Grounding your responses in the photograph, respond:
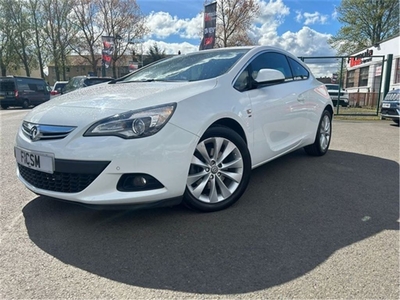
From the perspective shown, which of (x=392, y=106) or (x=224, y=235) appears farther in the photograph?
(x=392, y=106)

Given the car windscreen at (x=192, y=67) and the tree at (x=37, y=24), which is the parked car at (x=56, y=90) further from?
the tree at (x=37, y=24)

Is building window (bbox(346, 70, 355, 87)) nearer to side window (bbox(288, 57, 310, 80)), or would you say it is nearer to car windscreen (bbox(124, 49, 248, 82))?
side window (bbox(288, 57, 310, 80))

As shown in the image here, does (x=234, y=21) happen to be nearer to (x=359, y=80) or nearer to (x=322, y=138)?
(x=359, y=80)

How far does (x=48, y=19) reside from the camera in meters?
39.3

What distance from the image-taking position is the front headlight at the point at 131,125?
229 cm

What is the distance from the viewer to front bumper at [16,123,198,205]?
2.25 meters

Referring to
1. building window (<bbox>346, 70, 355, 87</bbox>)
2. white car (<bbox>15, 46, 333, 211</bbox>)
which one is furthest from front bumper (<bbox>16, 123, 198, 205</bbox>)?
building window (<bbox>346, 70, 355, 87</bbox>)

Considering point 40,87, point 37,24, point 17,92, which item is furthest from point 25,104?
point 37,24

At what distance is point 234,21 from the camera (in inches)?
1307

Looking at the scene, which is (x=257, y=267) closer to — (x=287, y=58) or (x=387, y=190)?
(x=387, y=190)

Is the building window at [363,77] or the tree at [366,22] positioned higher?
the tree at [366,22]

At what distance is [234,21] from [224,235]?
34102 mm

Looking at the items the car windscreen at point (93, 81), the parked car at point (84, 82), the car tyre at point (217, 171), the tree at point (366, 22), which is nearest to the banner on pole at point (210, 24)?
the parked car at point (84, 82)

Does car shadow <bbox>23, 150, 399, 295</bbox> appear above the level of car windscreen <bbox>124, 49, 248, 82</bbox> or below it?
below
